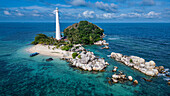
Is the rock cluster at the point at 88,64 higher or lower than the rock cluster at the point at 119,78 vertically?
higher

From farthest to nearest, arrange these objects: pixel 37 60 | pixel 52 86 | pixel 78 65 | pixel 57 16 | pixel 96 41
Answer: pixel 96 41, pixel 57 16, pixel 37 60, pixel 78 65, pixel 52 86

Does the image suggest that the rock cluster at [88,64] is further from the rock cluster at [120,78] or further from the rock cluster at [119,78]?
the rock cluster at [120,78]

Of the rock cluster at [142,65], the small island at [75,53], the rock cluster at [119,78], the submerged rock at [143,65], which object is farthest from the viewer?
the small island at [75,53]

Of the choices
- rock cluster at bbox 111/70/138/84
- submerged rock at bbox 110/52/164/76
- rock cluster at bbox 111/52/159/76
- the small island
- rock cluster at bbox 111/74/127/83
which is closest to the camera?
rock cluster at bbox 111/70/138/84

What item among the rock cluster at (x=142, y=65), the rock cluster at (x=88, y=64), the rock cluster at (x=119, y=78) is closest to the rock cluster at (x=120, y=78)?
the rock cluster at (x=119, y=78)

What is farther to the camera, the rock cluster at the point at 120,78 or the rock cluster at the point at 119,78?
the rock cluster at the point at 119,78

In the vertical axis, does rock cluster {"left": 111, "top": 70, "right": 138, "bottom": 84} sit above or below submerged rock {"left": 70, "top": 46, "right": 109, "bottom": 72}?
below

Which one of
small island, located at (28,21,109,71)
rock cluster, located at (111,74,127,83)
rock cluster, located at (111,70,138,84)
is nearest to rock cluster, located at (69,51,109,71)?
small island, located at (28,21,109,71)

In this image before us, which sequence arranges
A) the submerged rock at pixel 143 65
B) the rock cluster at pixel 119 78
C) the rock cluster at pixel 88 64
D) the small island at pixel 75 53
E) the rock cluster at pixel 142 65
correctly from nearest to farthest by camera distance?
the rock cluster at pixel 119 78 < the rock cluster at pixel 142 65 < the submerged rock at pixel 143 65 < the rock cluster at pixel 88 64 < the small island at pixel 75 53

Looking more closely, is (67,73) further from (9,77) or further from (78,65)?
(9,77)

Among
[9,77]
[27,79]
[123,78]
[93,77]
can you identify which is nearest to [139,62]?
[123,78]

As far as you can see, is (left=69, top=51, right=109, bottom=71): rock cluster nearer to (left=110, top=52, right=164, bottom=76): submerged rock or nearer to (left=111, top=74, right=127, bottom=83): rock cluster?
(left=111, top=74, right=127, bottom=83): rock cluster
